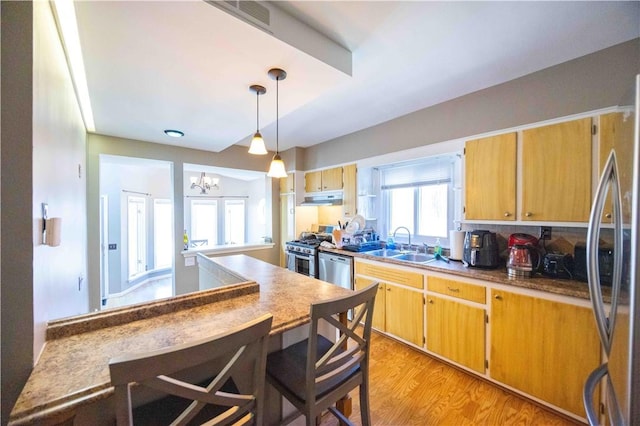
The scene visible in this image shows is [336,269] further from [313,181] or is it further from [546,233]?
[546,233]

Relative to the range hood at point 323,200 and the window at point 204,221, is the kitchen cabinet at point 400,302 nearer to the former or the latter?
the range hood at point 323,200

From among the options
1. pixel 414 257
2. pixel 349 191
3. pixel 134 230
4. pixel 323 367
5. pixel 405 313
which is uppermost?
pixel 349 191

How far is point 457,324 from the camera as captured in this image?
7.01 feet

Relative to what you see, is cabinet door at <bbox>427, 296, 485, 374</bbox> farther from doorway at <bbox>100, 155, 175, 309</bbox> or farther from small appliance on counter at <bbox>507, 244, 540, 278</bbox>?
doorway at <bbox>100, 155, 175, 309</bbox>

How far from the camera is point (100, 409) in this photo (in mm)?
914

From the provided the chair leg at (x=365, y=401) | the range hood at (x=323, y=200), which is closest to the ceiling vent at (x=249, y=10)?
the chair leg at (x=365, y=401)

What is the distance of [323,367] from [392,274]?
1732 mm

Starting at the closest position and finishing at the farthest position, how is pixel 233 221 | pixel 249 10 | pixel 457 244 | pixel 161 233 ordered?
pixel 249 10 → pixel 457 244 → pixel 161 233 → pixel 233 221

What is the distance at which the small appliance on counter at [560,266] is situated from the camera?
1830 millimetres

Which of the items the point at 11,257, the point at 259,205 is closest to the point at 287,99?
the point at 11,257

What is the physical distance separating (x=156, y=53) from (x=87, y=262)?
2791mm

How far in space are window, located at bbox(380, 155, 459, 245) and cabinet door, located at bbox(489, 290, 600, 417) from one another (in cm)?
114

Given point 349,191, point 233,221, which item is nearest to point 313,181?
point 349,191

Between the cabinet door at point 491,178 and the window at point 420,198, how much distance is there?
0.46 metres
